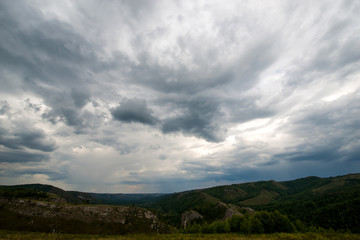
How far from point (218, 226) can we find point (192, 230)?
2228cm

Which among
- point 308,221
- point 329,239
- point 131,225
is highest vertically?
point 329,239

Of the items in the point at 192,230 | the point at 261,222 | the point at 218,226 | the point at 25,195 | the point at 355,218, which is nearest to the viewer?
the point at 261,222

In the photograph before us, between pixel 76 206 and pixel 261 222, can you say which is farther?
pixel 76 206

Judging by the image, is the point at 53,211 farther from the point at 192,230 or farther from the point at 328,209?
the point at 328,209

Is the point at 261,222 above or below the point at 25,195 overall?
below

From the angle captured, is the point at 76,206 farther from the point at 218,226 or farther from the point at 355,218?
the point at 355,218

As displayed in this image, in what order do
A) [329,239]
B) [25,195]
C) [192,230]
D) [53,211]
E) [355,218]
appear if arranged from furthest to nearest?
1. [25,195]
2. [355,218]
3. [53,211]
4. [192,230]
5. [329,239]

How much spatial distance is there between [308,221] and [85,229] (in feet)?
676

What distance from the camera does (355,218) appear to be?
14050 cm

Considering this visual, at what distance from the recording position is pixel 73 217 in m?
132

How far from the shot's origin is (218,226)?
4289 inches

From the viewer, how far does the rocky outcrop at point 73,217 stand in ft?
401

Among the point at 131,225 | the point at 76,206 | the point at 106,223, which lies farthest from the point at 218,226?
the point at 76,206

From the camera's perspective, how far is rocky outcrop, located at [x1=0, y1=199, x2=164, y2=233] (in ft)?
401
